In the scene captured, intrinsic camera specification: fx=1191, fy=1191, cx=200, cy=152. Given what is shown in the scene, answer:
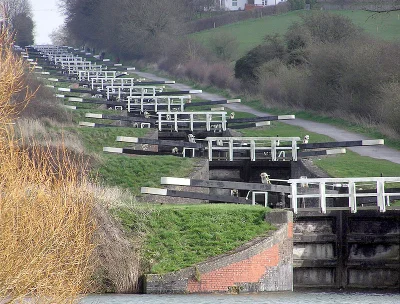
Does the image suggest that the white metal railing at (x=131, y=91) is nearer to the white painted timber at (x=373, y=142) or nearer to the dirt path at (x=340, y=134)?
the dirt path at (x=340, y=134)

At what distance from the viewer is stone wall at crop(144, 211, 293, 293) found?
85.3ft

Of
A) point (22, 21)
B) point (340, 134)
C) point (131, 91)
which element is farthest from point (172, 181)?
point (22, 21)

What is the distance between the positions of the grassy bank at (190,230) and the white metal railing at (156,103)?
27.3m

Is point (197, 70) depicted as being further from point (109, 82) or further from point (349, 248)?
point (349, 248)

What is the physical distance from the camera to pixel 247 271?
26625 millimetres

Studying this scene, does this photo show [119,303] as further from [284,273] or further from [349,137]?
[349,137]

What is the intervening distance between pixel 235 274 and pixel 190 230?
1860mm

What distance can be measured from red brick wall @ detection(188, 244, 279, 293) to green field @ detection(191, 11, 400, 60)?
49.8 metres

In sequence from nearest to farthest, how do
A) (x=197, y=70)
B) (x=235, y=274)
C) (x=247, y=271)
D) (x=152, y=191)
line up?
(x=235, y=274) < (x=247, y=271) < (x=152, y=191) < (x=197, y=70)

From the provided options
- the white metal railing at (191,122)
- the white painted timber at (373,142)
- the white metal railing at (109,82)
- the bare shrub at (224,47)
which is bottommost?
the white painted timber at (373,142)

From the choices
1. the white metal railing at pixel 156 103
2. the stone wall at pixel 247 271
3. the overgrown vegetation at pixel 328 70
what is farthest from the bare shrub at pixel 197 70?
the stone wall at pixel 247 271

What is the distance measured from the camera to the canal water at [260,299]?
24.1m

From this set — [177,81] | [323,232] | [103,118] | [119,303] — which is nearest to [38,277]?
[119,303]

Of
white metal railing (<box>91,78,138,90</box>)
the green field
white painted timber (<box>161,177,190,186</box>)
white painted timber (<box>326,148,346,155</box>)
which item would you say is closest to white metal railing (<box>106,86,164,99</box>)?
white metal railing (<box>91,78,138,90</box>)
